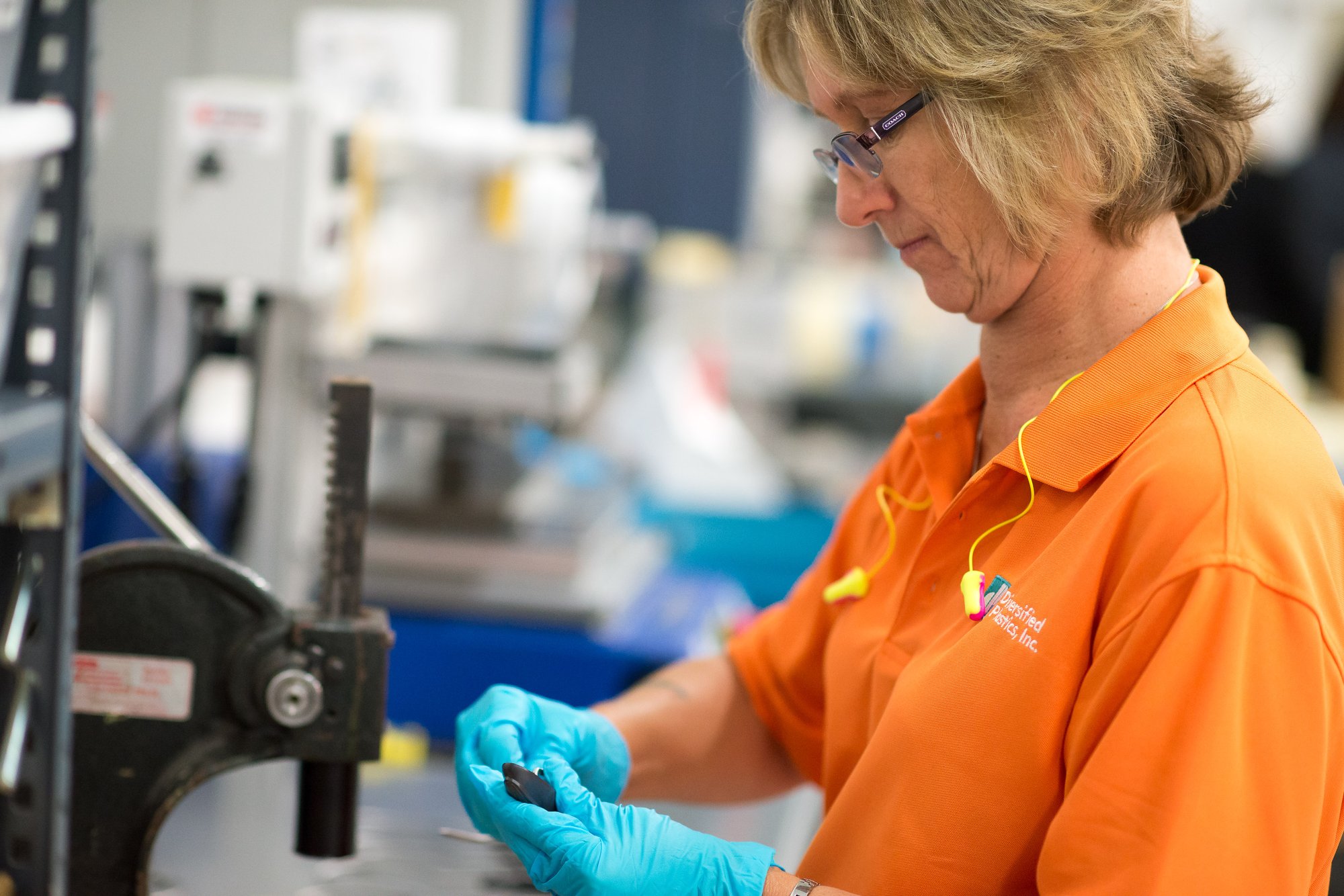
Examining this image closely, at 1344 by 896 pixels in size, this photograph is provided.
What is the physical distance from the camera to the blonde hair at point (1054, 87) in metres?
1.03

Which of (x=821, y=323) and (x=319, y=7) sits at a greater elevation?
(x=319, y=7)

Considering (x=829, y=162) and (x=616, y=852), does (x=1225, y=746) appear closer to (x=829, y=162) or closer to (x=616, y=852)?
(x=616, y=852)

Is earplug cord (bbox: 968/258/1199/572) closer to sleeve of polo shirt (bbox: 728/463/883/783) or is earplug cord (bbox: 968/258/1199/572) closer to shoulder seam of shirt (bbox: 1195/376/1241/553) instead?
shoulder seam of shirt (bbox: 1195/376/1241/553)

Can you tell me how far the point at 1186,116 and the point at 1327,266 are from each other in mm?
4795

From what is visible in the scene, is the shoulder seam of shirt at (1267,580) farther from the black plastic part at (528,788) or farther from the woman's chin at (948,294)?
the black plastic part at (528,788)

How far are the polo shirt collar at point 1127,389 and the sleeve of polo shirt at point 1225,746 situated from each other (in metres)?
0.16

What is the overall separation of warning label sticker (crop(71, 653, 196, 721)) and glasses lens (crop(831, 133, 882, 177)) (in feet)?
2.33

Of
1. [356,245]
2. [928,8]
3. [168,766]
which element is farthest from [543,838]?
[356,245]

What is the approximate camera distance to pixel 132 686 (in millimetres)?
1096

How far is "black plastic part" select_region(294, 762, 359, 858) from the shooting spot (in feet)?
3.72

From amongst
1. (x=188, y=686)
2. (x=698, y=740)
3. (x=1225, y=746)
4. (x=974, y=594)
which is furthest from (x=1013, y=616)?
(x=188, y=686)

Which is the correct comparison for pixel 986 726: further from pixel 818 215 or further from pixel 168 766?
pixel 818 215

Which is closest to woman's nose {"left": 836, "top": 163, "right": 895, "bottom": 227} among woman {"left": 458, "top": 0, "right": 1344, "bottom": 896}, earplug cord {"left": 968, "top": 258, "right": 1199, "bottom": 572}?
woman {"left": 458, "top": 0, "right": 1344, "bottom": 896}

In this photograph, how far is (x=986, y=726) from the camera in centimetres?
102
